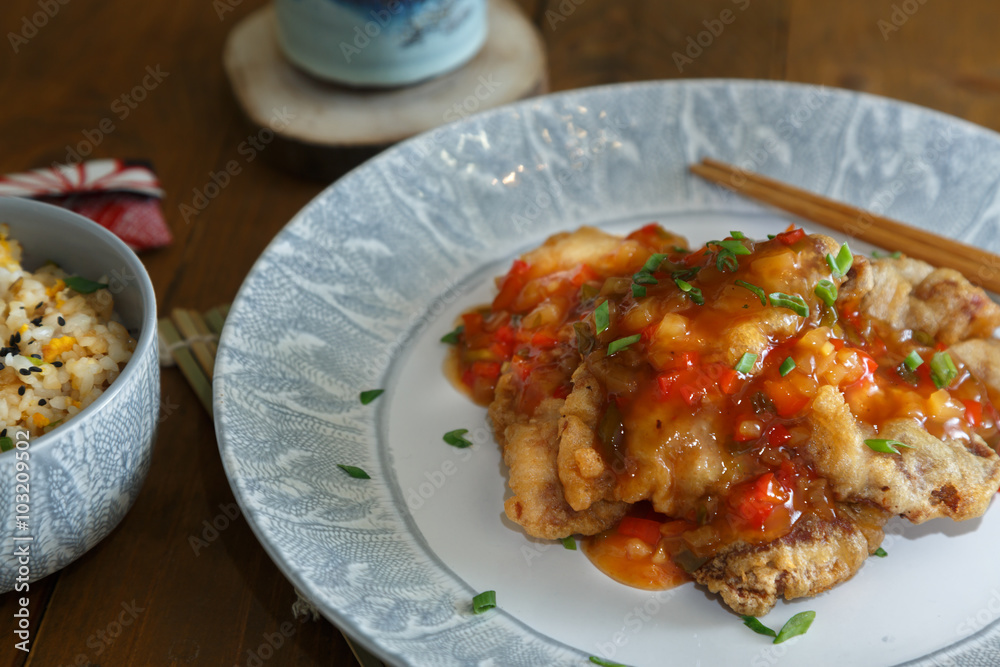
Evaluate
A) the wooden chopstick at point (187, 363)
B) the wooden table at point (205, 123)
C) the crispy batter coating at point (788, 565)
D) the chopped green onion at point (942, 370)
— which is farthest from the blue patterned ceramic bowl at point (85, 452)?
the chopped green onion at point (942, 370)

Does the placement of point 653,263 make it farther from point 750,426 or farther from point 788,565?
point 788,565

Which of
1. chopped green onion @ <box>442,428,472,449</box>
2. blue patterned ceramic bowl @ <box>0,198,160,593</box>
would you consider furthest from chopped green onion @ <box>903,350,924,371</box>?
blue patterned ceramic bowl @ <box>0,198,160,593</box>

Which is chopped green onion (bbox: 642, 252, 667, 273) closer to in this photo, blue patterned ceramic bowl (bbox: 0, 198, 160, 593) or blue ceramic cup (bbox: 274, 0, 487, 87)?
blue patterned ceramic bowl (bbox: 0, 198, 160, 593)

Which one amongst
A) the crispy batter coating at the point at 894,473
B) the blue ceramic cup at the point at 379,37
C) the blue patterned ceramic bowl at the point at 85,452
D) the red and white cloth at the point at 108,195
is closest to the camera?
the blue patterned ceramic bowl at the point at 85,452

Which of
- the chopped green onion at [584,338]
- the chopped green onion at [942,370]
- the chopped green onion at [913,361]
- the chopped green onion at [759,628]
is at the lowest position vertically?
the chopped green onion at [759,628]

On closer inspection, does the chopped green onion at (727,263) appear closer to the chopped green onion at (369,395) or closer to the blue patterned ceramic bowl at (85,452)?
the chopped green onion at (369,395)

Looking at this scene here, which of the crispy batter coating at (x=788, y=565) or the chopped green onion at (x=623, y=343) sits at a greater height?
the chopped green onion at (x=623, y=343)

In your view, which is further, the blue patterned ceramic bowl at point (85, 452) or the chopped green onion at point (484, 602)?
the chopped green onion at point (484, 602)

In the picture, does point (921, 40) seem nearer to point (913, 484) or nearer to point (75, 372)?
point (913, 484)
